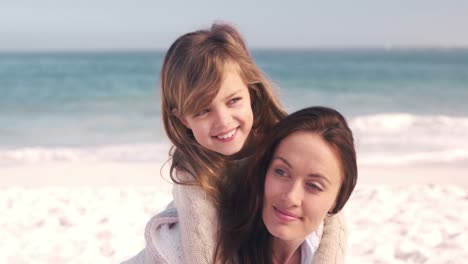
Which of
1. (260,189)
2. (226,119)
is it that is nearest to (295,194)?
(260,189)

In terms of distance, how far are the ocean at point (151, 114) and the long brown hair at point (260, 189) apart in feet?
2.61

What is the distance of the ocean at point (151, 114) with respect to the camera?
8.62 meters

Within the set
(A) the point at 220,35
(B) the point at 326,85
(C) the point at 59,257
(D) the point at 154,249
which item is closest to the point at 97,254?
(C) the point at 59,257

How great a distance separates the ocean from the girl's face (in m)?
0.59

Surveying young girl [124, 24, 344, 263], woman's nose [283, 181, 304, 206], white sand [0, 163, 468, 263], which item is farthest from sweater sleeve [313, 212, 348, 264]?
white sand [0, 163, 468, 263]

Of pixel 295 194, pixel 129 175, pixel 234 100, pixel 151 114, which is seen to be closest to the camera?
pixel 295 194

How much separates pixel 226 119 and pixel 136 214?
297cm

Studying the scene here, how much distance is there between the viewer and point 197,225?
2.40 metres

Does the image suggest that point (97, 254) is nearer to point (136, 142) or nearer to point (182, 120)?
point (182, 120)

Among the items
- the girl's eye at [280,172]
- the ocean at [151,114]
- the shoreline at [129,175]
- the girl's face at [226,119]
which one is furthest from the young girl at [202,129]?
the shoreline at [129,175]

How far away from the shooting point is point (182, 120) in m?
2.54

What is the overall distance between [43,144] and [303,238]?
26.7 ft

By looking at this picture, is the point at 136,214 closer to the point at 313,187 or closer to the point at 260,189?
the point at 260,189

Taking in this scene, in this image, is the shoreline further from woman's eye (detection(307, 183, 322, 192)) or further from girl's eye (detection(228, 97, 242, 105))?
woman's eye (detection(307, 183, 322, 192))
